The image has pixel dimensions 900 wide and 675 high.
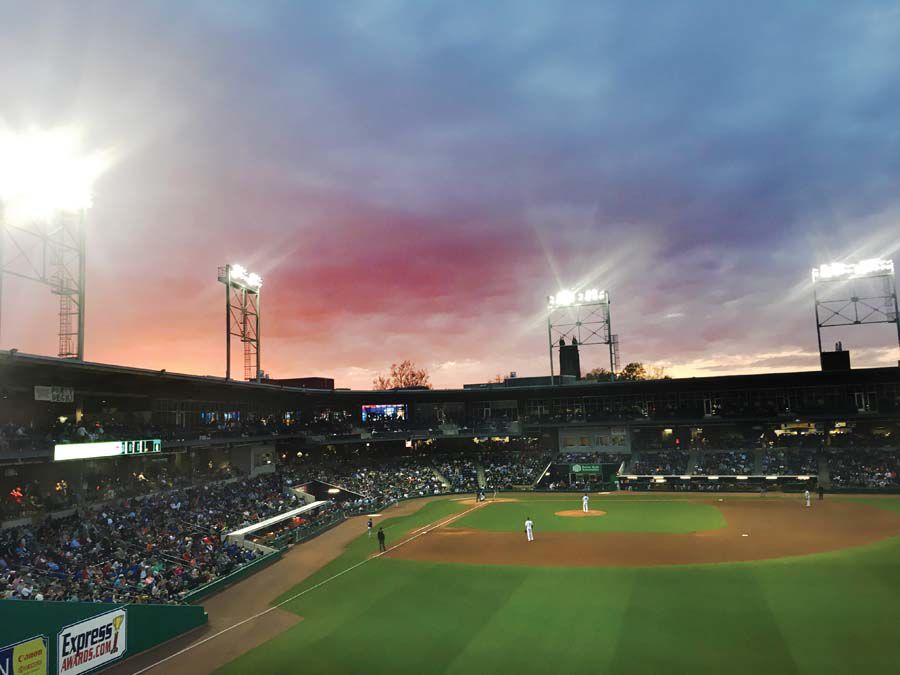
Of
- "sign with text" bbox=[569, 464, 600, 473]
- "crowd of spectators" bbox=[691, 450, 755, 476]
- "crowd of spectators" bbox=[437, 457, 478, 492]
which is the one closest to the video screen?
"crowd of spectators" bbox=[437, 457, 478, 492]

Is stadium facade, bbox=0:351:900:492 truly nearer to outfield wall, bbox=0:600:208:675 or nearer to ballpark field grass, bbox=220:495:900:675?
outfield wall, bbox=0:600:208:675

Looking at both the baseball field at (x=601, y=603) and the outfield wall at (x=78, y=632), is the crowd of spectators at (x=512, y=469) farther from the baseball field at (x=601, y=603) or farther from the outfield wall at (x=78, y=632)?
the outfield wall at (x=78, y=632)

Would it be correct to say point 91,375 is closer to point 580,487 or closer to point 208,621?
point 208,621

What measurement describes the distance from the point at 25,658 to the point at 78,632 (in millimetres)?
2079

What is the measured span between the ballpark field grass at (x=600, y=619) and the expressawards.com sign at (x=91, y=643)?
3.64 metres

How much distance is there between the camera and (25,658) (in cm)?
1506

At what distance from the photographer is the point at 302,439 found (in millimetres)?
63438

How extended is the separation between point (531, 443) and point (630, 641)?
193 ft

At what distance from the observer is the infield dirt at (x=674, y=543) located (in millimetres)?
30219

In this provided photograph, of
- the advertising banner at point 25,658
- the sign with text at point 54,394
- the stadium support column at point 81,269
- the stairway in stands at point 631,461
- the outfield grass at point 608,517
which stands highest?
the stadium support column at point 81,269

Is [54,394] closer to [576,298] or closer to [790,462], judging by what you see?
[576,298]

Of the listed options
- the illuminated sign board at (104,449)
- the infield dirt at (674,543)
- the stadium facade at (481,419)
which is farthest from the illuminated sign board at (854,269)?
the illuminated sign board at (104,449)

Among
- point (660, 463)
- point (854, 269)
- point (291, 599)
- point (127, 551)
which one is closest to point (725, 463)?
point (660, 463)

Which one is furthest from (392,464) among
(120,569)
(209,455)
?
(120,569)
